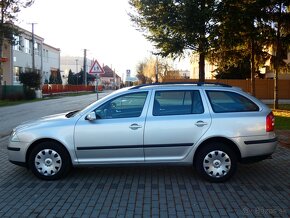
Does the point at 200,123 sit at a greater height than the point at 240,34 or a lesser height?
lesser

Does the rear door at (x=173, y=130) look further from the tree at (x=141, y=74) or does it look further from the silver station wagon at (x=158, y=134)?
the tree at (x=141, y=74)

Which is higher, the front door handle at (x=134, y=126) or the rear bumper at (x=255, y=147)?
the front door handle at (x=134, y=126)

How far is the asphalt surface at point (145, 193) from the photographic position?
17.7ft

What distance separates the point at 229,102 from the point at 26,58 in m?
55.5

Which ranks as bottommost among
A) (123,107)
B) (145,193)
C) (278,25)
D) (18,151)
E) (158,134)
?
(145,193)

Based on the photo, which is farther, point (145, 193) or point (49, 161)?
point (49, 161)

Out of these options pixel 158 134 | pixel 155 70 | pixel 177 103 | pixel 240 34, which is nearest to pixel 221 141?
pixel 177 103

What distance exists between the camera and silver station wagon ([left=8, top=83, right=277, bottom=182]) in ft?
22.2

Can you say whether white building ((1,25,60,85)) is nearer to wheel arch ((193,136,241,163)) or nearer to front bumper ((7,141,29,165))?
front bumper ((7,141,29,165))

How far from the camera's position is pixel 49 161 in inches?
274

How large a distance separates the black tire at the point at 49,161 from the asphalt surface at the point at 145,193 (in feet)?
0.47

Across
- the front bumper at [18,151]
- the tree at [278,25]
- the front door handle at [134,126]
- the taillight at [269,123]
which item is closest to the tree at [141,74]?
the tree at [278,25]

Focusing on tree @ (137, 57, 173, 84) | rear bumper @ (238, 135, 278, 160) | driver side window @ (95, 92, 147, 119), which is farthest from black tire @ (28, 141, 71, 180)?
tree @ (137, 57, 173, 84)

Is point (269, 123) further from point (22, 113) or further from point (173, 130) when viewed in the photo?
point (22, 113)
